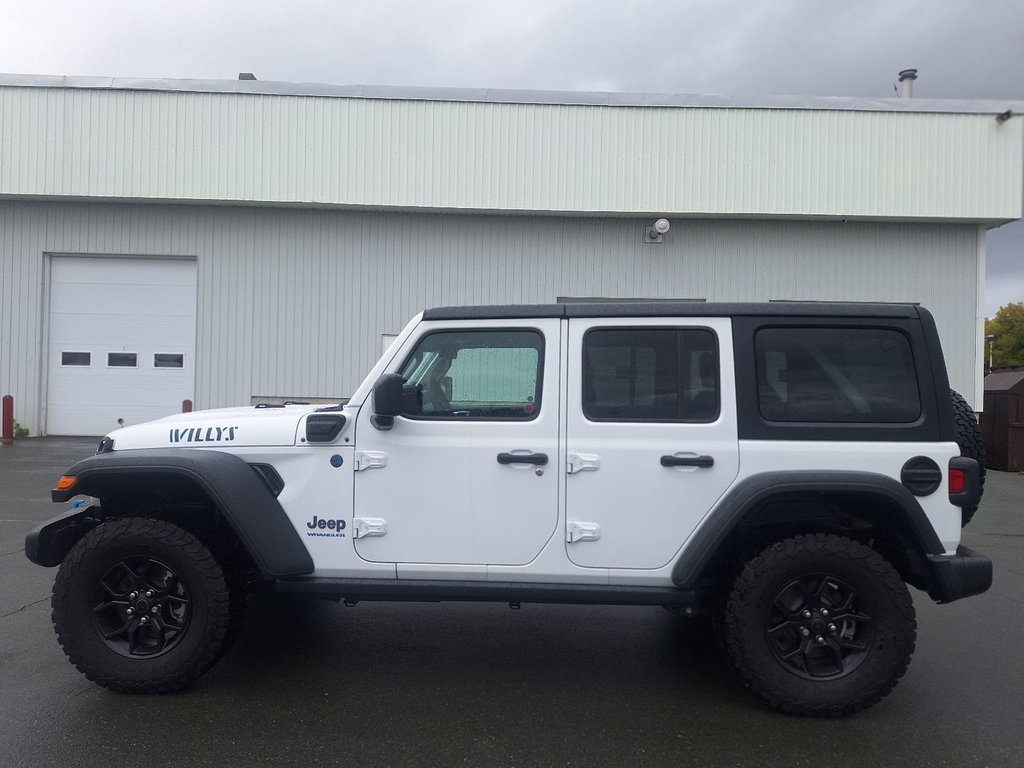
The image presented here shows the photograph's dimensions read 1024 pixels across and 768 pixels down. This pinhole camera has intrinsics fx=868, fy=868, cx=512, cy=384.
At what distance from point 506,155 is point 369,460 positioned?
1215 centimetres

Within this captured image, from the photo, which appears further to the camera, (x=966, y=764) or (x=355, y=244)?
(x=355, y=244)

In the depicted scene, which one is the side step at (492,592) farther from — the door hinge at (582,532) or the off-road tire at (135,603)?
the off-road tire at (135,603)

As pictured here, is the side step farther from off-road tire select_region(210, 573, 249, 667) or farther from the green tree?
the green tree

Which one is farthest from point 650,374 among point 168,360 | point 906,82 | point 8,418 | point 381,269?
point 906,82

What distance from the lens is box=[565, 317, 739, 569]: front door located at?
4184 mm

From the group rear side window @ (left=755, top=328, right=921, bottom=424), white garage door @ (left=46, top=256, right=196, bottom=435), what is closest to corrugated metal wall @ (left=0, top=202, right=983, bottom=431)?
white garage door @ (left=46, top=256, right=196, bottom=435)

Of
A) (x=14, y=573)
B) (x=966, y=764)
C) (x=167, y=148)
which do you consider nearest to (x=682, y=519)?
(x=966, y=764)

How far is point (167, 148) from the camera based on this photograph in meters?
15.5

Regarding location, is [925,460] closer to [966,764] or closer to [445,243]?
[966,764]

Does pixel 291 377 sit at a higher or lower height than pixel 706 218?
lower

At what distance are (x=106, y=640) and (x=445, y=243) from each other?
1246cm

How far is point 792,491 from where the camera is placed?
162 inches

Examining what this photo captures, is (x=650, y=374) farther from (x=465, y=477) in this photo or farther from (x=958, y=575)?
(x=958, y=575)

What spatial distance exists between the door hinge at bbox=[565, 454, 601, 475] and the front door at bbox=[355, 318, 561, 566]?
0.07 m
